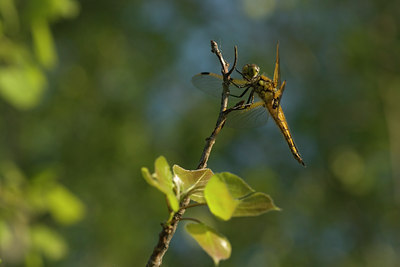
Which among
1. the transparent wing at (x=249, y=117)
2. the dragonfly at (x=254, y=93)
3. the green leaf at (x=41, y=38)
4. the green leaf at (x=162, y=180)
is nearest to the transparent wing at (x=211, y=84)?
the dragonfly at (x=254, y=93)

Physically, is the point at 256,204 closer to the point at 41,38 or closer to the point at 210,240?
the point at 210,240

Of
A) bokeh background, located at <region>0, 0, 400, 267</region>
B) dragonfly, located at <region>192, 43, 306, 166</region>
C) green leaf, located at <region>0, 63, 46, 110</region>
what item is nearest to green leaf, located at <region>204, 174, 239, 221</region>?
dragonfly, located at <region>192, 43, 306, 166</region>

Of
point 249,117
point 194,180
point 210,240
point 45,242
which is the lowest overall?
point 210,240

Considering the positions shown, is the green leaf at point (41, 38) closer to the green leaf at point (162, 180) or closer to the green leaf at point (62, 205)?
the green leaf at point (62, 205)

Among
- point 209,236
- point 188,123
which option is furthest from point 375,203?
point 209,236

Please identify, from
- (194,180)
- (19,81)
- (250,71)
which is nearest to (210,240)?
(194,180)

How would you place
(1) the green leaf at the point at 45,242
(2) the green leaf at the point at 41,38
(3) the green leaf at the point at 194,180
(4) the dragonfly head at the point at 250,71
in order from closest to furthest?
(3) the green leaf at the point at 194,180, (4) the dragonfly head at the point at 250,71, (2) the green leaf at the point at 41,38, (1) the green leaf at the point at 45,242

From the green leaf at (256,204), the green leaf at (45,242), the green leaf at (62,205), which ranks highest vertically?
the green leaf at (62,205)
